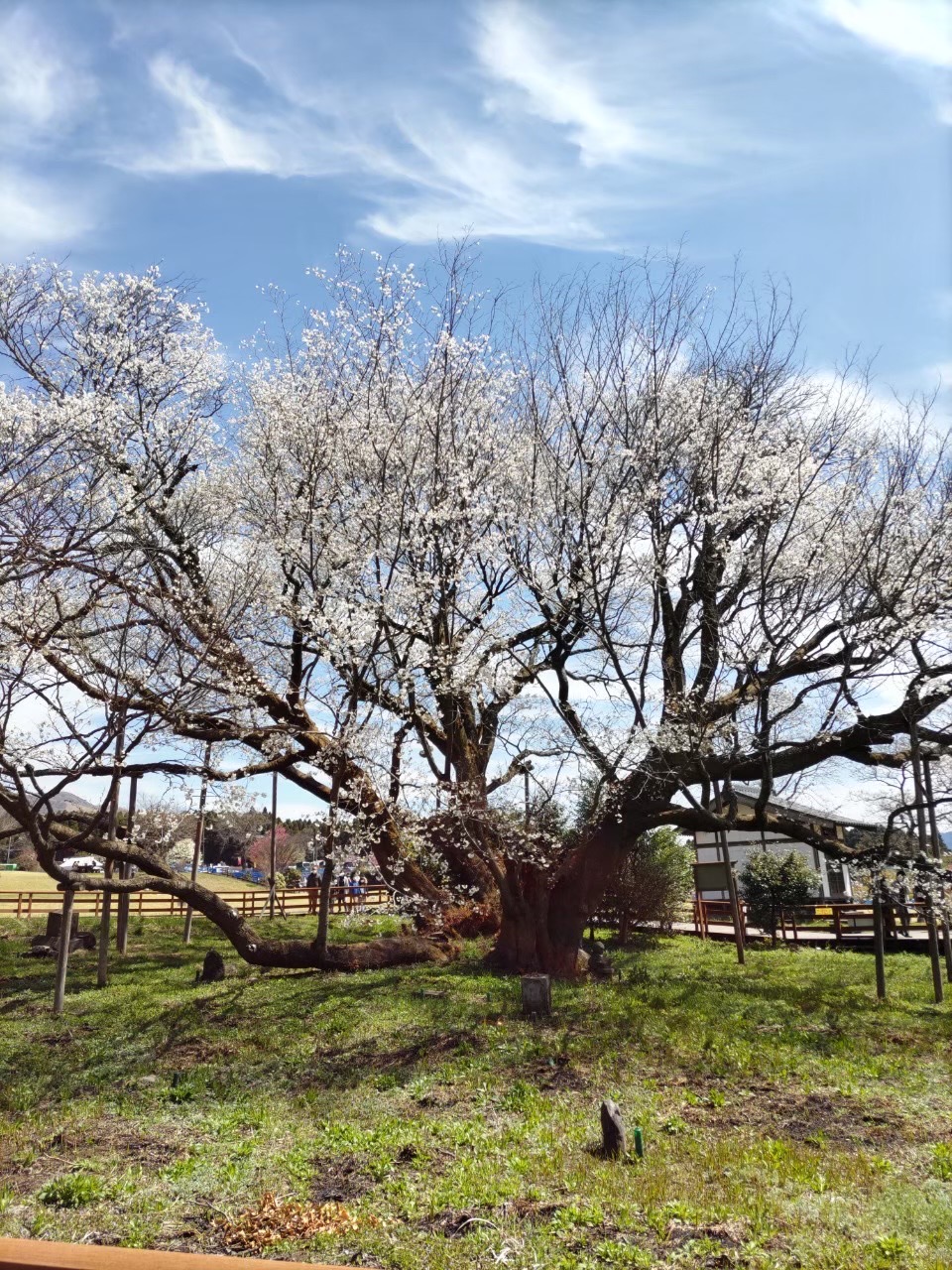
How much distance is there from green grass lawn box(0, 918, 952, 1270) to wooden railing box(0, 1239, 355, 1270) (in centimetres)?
304

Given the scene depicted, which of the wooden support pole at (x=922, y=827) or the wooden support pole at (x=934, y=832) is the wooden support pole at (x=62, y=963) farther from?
the wooden support pole at (x=934, y=832)

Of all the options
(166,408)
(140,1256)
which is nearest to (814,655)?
(166,408)

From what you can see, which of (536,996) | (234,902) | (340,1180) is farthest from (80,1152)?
(234,902)

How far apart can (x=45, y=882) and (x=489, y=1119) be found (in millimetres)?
38341

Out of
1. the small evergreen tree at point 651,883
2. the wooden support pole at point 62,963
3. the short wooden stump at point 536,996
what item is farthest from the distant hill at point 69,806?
the small evergreen tree at point 651,883

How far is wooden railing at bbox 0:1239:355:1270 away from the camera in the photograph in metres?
2.10

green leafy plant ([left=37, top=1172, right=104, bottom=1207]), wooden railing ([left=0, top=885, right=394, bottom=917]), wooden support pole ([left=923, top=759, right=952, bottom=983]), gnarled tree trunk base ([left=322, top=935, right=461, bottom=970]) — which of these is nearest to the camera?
green leafy plant ([left=37, top=1172, right=104, bottom=1207])

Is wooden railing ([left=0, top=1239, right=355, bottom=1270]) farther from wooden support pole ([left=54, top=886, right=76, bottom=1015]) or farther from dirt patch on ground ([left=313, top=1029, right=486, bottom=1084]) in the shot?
wooden support pole ([left=54, top=886, right=76, bottom=1015])

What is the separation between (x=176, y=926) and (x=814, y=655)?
51.1 feet

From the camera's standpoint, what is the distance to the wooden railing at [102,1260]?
2.10m

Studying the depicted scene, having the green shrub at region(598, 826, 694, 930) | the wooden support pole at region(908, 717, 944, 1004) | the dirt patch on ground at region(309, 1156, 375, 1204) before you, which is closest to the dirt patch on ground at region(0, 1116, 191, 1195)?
the dirt patch on ground at region(309, 1156, 375, 1204)

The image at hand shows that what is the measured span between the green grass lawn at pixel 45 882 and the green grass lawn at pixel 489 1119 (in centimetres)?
2673

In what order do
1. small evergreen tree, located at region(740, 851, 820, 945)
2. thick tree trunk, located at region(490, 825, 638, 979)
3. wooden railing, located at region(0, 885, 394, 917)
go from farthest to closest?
wooden railing, located at region(0, 885, 394, 917), small evergreen tree, located at region(740, 851, 820, 945), thick tree trunk, located at region(490, 825, 638, 979)

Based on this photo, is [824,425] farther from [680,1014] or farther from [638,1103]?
[638,1103]
